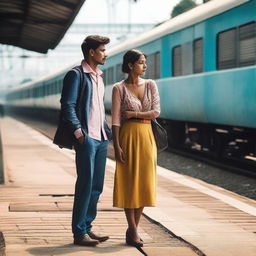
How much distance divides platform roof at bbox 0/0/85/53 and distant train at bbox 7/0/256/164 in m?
2.69

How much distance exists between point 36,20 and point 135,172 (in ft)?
27.5

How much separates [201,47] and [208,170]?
2550 millimetres

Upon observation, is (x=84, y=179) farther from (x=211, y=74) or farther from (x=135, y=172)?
(x=211, y=74)

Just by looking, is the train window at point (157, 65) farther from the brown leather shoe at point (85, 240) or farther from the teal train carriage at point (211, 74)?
the brown leather shoe at point (85, 240)

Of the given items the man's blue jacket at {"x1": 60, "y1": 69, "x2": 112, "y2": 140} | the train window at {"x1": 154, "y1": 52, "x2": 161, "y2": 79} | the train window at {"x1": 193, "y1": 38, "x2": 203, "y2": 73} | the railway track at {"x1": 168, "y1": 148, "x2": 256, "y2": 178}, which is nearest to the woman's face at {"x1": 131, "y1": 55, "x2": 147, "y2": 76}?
the man's blue jacket at {"x1": 60, "y1": 69, "x2": 112, "y2": 140}

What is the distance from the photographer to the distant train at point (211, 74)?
13.2 meters

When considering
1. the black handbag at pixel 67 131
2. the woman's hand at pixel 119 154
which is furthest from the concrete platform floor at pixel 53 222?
the black handbag at pixel 67 131

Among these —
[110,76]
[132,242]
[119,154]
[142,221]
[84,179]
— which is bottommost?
[142,221]

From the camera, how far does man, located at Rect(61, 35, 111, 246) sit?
6336 millimetres

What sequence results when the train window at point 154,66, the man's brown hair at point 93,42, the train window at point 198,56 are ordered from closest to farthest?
the man's brown hair at point 93,42
the train window at point 198,56
the train window at point 154,66

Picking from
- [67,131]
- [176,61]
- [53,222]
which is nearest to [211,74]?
[176,61]

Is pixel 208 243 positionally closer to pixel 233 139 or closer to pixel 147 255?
pixel 147 255

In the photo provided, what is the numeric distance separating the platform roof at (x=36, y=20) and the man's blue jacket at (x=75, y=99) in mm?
4951

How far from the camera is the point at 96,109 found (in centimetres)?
648
